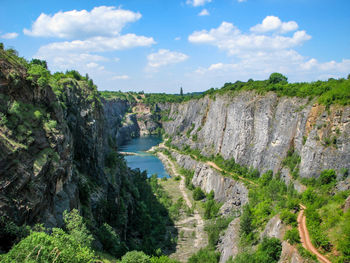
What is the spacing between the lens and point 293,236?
2136cm

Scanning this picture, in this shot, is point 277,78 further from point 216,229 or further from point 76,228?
point 76,228

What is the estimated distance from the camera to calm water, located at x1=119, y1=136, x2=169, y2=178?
273 feet

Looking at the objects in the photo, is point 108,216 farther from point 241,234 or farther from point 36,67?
point 36,67

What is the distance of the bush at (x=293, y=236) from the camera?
21.2 meters

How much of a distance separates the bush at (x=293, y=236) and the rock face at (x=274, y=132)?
1503cm

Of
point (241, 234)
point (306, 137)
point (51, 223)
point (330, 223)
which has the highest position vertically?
point (306, 137)

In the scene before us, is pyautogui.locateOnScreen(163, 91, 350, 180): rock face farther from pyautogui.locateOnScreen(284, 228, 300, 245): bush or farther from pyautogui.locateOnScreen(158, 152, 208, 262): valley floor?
pyautogui.locateOnScreen(284, 228, 300, 245): bush

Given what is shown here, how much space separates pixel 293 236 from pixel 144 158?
78.2 m

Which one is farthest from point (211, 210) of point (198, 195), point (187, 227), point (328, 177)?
point (328, 177)

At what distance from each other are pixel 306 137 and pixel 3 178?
37.0m

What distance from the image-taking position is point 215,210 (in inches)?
1807

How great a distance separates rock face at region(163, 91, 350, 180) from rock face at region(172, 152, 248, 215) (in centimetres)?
501

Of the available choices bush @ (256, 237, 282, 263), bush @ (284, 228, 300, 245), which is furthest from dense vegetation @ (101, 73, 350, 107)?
bush @ (256, 237, 282, 263)

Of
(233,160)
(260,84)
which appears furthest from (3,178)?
(260,84)
